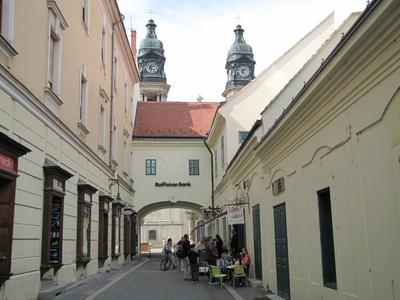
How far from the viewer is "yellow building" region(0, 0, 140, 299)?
1056 cm

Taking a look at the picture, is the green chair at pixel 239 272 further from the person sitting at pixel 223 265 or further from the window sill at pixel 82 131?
the window sill at pixel 82 131

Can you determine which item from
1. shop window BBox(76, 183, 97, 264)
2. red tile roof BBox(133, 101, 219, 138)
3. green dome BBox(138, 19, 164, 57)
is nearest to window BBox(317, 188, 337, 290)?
shop window BBox(76, 183, 97, 264)

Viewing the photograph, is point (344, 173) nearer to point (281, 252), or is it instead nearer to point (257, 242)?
point (281, 252)

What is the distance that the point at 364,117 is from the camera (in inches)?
288

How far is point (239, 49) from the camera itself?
7050 centimetres

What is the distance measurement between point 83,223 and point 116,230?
850cm

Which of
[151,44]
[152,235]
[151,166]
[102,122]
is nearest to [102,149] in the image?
[102,122]

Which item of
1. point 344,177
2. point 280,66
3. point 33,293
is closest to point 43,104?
point 33,293

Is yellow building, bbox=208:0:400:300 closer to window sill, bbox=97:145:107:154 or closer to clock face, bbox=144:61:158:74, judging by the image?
window sill, bbox=97:145:107:154

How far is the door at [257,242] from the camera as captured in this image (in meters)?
16.3

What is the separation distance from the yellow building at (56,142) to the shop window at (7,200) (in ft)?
0.06

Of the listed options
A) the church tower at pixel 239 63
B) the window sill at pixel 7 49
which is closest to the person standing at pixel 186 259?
the window sill at pixel 7 49

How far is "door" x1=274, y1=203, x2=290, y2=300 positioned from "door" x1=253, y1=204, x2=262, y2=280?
247cm

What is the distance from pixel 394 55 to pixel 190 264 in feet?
48.0
